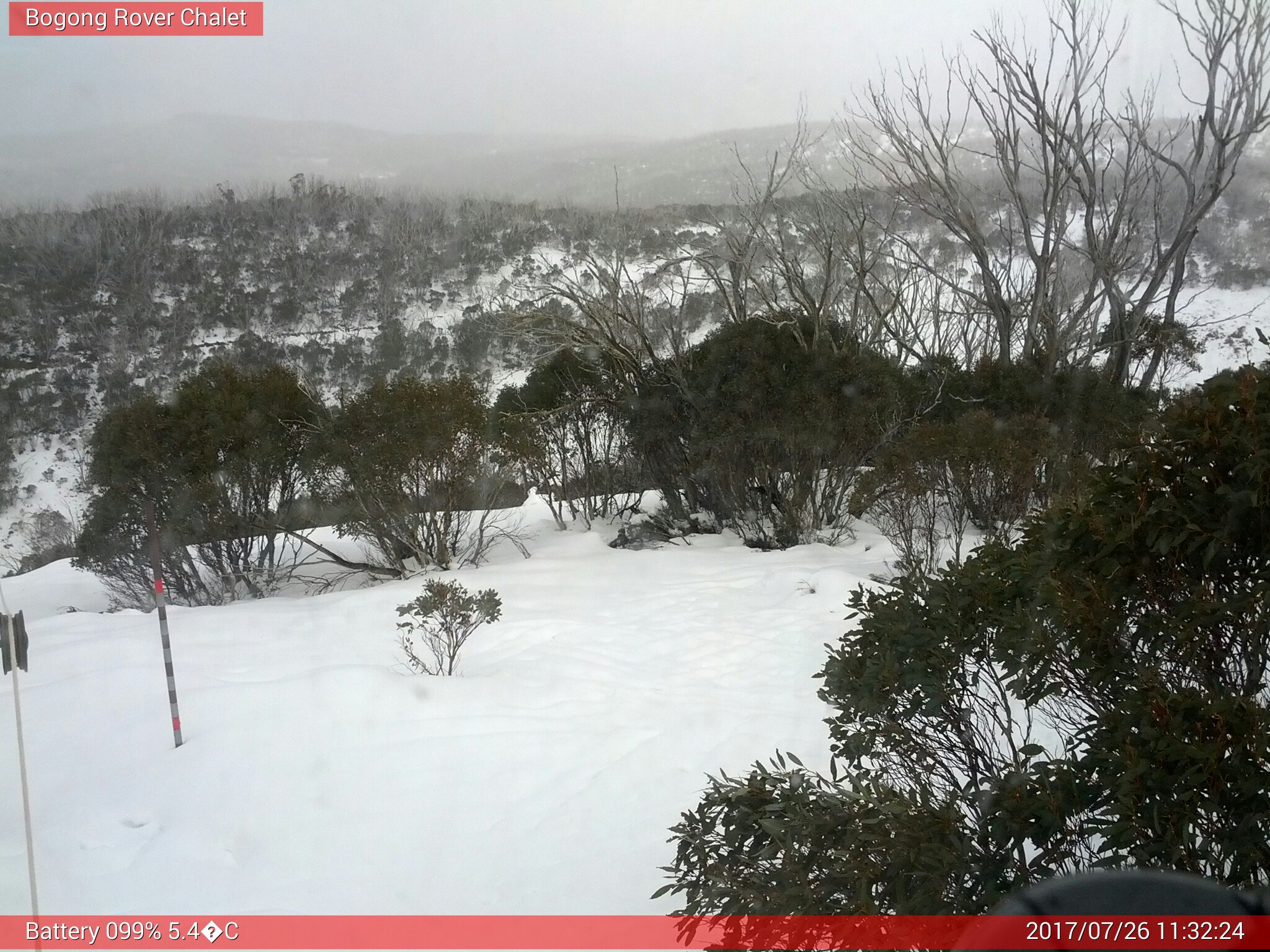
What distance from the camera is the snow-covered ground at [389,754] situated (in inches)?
99.7

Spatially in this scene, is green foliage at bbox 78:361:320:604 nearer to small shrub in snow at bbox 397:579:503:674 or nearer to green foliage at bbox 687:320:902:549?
small shrub in snow at bbox 397:579:503:674

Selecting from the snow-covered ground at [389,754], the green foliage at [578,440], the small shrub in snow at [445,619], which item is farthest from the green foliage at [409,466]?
the small shrub in snow at [445,619]

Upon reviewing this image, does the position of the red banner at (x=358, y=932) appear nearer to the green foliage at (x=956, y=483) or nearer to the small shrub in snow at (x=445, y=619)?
the small shrub in snow at (x=445, y=619)

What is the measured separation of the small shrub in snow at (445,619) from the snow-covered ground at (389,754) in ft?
0.68

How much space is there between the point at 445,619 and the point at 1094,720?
151 inches

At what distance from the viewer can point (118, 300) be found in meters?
16.6

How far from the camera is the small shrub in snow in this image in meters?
4.72

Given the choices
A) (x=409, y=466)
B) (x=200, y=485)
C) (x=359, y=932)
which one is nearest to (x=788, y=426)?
(x=409, y=466)

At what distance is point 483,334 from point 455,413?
45.1 ft

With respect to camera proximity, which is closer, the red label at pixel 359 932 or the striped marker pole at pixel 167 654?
the red label at pixel 359 932

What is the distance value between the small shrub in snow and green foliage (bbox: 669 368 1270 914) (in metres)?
3.08

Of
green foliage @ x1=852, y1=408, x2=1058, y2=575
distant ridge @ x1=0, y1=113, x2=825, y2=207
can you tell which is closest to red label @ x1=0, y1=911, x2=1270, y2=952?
green foliage @ x1=852, y1=408, x2=1058, y2=575

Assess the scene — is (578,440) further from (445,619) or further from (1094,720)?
(1094,720)

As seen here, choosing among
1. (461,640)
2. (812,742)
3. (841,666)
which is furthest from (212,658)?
(841,666)
